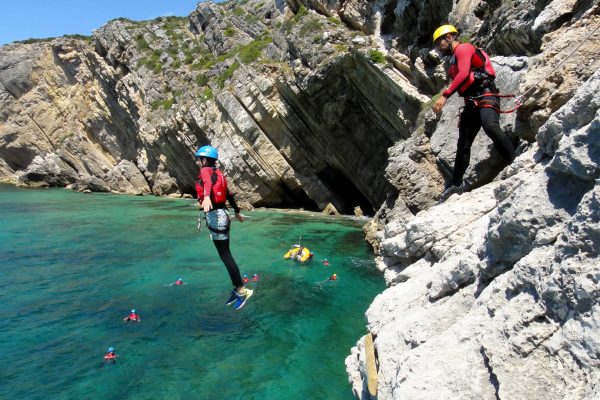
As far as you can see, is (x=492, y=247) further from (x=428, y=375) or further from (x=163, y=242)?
(x=163, y=242)

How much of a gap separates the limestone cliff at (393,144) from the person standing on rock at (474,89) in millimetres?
523

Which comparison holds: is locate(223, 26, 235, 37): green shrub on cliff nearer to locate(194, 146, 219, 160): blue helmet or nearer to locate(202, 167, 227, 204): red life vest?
locate(194, 146, 219, 160): blue helmet

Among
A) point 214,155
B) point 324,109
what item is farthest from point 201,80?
point 214,155

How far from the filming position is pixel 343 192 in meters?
38.1

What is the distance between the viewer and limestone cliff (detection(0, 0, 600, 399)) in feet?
13.4

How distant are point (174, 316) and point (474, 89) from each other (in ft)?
35.9

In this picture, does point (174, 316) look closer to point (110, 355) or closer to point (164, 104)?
point (110, 355)

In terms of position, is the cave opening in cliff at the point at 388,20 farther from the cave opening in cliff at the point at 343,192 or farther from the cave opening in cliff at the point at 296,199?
the cave opening in cliff at the point at 296,199

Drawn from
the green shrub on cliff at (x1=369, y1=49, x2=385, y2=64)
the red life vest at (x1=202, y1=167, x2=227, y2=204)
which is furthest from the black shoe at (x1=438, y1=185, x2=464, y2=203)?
the green shrub on cliff at (x1=369, y1=49, x2=385, y2=64)

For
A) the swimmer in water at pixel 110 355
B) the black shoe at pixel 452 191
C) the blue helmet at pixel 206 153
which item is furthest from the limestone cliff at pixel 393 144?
the swimmer in water at pixel 110 355

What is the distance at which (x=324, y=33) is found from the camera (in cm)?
3000

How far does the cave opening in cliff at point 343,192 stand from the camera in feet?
Result: 120

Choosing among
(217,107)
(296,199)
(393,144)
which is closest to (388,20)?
(393,144)

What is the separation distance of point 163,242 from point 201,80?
2415 cm
